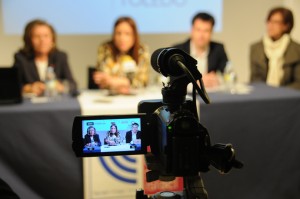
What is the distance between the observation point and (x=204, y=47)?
138 inches

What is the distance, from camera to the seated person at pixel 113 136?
1.19 metres

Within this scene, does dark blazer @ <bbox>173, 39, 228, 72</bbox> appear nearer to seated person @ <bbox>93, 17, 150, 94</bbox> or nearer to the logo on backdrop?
seated person @ <bbox>93, 17, 150, 94</bbox>

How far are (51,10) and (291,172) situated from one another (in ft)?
8.89

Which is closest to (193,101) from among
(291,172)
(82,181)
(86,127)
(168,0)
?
(86,127)

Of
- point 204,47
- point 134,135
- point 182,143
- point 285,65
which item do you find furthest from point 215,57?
point 182,143

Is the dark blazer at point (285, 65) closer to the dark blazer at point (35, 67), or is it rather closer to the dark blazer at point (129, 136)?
the dark blazer at point (35, 67)

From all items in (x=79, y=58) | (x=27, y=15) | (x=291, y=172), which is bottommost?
(x=291, y=172)

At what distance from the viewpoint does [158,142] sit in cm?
115

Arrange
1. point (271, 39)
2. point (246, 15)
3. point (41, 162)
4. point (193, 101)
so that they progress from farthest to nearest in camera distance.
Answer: point (246, 15), point (271, 39), point (41, 162), point (193, 101)

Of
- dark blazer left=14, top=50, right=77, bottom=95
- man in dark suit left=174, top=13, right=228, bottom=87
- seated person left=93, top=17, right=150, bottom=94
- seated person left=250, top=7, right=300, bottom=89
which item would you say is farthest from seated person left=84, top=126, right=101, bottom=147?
seated person left=250, top=7, right=300, bottom=89

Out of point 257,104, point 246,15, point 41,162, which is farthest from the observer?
point 246,15

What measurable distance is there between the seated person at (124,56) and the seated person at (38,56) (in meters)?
0.30

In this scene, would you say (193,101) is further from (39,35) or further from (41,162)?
(39,35)

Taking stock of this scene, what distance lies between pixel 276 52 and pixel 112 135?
305 cm
